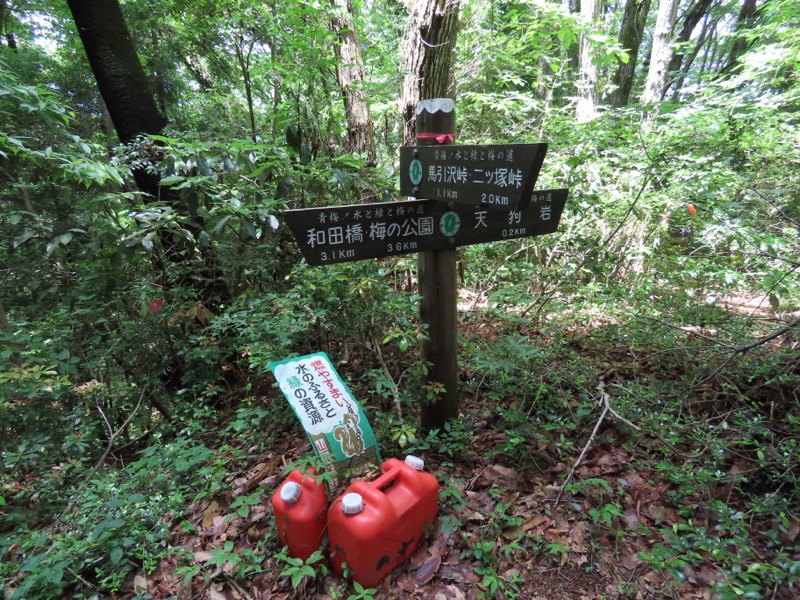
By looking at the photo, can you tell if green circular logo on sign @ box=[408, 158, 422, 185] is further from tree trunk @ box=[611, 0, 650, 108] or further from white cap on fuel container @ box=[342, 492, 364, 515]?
tree trunk @ box=[611, 0, 650, 108]

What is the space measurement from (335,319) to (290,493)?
4.56 ft

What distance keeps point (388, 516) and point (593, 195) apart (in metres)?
3.84

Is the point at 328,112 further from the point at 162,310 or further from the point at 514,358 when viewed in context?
the point at 514,358

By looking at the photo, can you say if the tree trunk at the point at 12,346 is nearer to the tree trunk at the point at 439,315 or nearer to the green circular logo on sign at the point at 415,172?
the tree trunk at the point at 439,315

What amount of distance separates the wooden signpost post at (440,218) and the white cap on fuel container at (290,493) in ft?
3.46

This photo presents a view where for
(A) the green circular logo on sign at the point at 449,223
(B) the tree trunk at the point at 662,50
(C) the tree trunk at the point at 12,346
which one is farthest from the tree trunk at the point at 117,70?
(B) the tree trunk at the point at 662,50

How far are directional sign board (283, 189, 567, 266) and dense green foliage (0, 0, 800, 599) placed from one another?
0.65 meters

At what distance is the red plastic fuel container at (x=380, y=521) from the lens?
1825 mm

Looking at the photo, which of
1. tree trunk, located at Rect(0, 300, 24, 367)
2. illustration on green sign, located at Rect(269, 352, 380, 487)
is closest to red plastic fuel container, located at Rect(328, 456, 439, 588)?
illustration on green sign, located at Rect(269, 352, 380, 487)

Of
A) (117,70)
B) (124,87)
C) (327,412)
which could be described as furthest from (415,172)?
(117,70)

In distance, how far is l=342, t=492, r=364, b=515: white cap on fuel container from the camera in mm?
1811

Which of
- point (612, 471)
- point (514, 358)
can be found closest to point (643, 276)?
point (514, 358)

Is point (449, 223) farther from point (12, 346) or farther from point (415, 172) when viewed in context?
point (12, 346)

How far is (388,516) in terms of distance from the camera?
74.1 inches
